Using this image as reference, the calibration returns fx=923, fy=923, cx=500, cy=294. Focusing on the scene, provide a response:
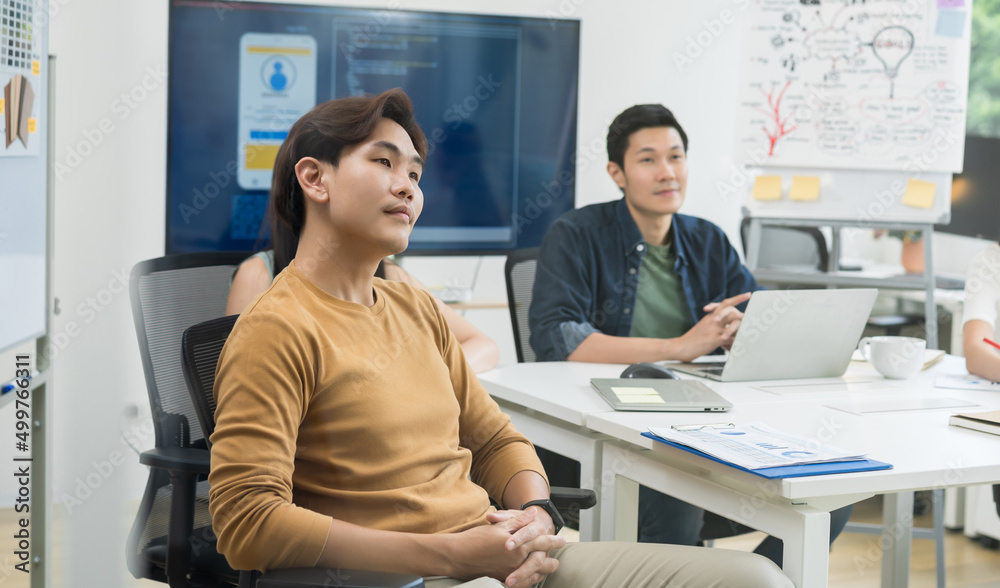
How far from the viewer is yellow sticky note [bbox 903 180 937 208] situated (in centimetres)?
324

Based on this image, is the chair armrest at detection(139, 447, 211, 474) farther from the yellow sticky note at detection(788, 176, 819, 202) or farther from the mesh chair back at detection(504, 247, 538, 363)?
the yellow sticky note at detection(788, 176, 819, 202)

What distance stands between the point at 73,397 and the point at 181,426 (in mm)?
1549

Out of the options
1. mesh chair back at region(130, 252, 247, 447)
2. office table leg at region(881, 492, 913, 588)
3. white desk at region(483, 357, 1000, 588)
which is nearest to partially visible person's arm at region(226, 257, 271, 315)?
mesh chair back at region(130, 252, 247, 447)

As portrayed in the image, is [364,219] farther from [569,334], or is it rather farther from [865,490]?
[569,334]

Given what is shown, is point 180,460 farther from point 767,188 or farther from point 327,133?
point 767,188

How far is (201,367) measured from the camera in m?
1.43

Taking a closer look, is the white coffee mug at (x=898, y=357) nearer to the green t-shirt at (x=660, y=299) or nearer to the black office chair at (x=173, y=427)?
the green t-shirt at (x=660, y=299)

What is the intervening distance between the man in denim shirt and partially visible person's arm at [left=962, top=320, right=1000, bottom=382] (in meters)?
0.54

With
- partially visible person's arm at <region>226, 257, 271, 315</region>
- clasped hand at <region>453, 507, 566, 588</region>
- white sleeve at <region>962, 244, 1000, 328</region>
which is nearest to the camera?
clasped hand at <region>453, 507, 566, 588</region>

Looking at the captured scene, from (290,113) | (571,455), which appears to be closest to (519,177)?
(290,113)

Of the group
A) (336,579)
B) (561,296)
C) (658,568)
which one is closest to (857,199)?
(561,296)

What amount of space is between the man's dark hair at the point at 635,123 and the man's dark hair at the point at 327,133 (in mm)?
1168

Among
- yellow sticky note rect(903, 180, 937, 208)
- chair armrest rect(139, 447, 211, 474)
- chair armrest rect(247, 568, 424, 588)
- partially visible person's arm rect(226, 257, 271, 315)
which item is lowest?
chair armrest rect(139, 447, 211, 474)

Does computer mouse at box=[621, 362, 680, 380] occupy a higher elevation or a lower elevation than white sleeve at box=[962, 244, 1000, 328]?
lower
